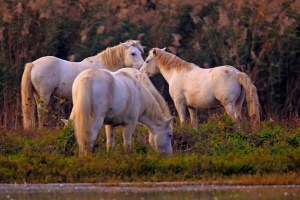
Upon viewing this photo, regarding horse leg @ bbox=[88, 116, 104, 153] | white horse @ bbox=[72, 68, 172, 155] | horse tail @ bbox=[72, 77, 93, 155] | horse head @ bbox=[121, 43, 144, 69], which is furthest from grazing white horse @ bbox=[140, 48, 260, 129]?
horse tail @ bbox=[72, 77, 93, 155]

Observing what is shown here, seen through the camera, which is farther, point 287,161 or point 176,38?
point 176,38

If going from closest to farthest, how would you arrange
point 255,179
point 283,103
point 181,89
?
point 255,179
point 181,89
point 283,103

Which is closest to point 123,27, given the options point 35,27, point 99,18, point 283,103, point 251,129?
point 99,18

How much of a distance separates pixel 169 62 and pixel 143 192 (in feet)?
22.6

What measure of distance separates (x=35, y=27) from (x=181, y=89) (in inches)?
208

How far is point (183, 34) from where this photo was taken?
18.7m

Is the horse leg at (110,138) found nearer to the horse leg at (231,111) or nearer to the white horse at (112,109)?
the white horse at (112,109)

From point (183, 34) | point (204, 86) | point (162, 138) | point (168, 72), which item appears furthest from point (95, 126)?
point (183, 34)

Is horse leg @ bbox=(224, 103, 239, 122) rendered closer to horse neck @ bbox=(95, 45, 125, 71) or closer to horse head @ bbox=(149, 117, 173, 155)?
horse head @ bbox=(149, 117, 173, 155)

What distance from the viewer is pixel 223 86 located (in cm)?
1306

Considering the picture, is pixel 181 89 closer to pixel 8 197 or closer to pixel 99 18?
pixel 99 18

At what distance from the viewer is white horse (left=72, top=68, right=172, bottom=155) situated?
9.16m

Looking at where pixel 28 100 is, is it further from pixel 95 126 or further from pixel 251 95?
pixel 95 126

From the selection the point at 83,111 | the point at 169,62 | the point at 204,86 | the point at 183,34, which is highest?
the point at 183,34
